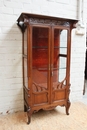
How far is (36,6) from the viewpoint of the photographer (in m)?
2.23

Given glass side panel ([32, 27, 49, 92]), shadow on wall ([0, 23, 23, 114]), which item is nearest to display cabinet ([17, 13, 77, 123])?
glass side panel ([32, 27, 49, 92])

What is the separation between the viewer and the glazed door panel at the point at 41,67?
6.49 ft

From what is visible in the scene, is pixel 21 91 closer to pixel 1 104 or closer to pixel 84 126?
pixel 1 104

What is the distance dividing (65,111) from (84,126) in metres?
0.51

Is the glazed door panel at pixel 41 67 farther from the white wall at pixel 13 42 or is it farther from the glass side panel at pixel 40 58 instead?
the white wall at pixel 13 42

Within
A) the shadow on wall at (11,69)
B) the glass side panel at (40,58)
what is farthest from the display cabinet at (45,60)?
the shadow on wall at (11,69)

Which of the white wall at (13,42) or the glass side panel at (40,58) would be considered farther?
the white wall at (13,42)

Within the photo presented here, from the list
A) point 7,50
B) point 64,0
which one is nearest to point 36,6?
point 64,0

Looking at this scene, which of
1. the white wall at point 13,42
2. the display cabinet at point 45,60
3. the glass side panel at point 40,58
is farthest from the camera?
the white wall at point 13,42

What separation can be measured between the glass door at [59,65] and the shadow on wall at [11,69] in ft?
2.01

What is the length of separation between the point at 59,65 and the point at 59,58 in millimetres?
149

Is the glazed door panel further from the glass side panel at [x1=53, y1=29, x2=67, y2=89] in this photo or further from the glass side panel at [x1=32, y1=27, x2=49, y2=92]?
the glass side panel at [x1=53, y1=29, x2=67, y2=89]

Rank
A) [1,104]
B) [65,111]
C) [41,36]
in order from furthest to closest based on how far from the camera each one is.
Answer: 1. [65,111]
2. [1,104]
3. [41,36]

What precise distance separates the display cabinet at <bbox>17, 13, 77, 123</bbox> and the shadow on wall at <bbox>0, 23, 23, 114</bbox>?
12 cm
